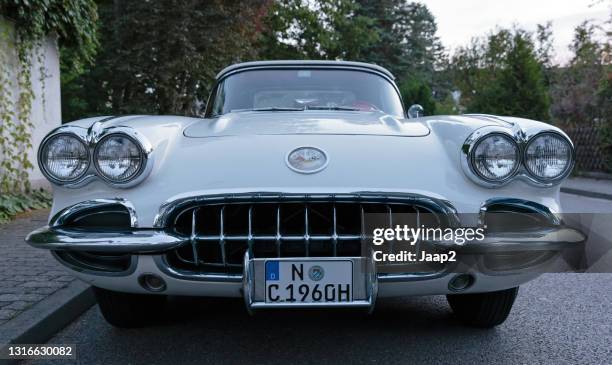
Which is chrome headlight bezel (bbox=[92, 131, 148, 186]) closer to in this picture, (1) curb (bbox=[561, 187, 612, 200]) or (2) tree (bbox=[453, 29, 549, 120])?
(1) curb (bbox=[561, 187, 612, 200])

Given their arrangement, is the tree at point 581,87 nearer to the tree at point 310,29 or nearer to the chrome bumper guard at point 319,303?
the tree at point 310,29

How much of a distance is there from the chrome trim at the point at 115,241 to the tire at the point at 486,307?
1452mm

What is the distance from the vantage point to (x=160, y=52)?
484 inches

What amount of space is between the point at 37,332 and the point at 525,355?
2.21 m

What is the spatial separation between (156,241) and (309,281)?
0.61m

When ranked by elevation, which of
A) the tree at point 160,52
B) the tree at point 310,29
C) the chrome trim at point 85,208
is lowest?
the chrome trim at point 85,208

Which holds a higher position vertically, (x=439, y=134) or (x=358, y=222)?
(x=439, y=134)

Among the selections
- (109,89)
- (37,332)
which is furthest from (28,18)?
(109,89)

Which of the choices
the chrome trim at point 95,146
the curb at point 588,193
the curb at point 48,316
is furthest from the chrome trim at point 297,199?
the curb at point 588,193

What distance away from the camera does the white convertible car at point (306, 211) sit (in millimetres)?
2250

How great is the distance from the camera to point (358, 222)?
2359mm

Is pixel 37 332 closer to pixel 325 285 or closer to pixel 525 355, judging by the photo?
pixel 325 285

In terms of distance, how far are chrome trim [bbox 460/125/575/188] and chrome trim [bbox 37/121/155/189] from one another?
1334mm

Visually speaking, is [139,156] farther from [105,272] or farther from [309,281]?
[309,281]
